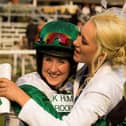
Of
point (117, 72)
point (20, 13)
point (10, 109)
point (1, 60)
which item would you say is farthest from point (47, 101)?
point (20, 13)

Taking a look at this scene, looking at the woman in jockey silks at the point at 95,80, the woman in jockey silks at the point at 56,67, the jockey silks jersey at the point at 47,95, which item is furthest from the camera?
the woman in jockey silks at the point at 56,67

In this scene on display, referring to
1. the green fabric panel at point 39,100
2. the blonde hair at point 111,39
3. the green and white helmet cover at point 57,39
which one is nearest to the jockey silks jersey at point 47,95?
the green fabric panel at point 39,100

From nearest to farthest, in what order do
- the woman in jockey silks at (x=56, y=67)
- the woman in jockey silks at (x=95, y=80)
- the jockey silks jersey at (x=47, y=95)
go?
the woman in jockey silks at (x=95, y=80) → the jockey silks jersey at (x=47, y=95) → the woman in jockey silks at (x=56, y=67)

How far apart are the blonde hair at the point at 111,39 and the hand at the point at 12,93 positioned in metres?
0.37

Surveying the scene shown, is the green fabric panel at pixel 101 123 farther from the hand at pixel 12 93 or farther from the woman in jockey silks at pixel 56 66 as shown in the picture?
the hand at pixel 12 93

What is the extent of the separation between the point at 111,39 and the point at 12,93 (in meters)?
0.51

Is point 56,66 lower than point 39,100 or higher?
higher

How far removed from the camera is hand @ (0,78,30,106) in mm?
2506

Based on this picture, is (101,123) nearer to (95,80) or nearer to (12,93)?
(95,80)

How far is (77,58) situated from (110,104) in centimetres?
30

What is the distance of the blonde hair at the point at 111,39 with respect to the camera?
8.46 ft

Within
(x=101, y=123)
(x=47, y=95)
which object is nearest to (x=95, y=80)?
(x=101, y=123)

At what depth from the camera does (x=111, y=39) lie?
2580 millimetres

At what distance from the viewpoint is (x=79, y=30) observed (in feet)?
9.46
